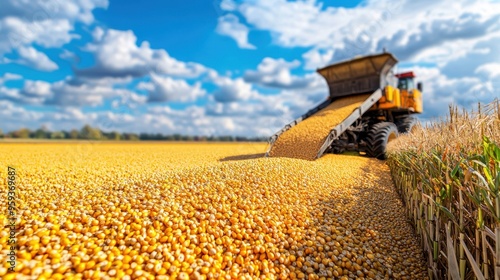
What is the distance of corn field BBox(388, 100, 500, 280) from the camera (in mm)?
1663

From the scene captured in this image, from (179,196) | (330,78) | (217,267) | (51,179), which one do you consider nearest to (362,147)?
(330,78)

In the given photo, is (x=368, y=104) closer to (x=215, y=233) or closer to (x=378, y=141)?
(x=378, y=141)

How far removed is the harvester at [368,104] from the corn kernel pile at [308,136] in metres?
0.13

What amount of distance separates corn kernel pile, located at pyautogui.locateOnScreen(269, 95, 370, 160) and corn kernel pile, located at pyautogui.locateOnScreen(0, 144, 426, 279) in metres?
2.51

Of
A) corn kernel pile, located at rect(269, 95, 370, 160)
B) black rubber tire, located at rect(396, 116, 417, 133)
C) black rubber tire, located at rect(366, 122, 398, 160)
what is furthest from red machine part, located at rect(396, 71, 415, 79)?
black rubber tire, located at rect(366, 122, 398, 160)

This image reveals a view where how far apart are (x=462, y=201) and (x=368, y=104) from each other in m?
6.34

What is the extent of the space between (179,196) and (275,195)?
1245mm

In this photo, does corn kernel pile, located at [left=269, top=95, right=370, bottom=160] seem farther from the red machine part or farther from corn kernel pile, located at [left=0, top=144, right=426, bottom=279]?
the red machine part

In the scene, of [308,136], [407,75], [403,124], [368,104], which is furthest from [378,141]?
[407,75]

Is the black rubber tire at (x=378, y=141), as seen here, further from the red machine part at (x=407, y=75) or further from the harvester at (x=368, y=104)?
the red machine part at (x=407, y=75)

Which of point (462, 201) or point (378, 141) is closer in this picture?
point (462, 201)

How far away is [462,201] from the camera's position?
1871 mm

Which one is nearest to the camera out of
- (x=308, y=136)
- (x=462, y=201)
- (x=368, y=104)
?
(x=462, y=201)

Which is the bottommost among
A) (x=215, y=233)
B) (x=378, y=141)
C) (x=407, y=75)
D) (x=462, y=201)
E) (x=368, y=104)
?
(x=215, y=233)
